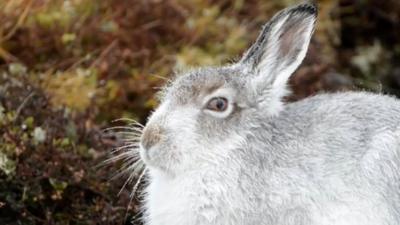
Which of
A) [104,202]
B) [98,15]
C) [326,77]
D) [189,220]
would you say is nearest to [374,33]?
[326,77]

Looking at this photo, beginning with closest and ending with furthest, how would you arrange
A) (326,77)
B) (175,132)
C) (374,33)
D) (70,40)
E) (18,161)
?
(175,132), (18,161), (70,40), (326,77), (374,33)

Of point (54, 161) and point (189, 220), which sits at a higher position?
point (54, 161)

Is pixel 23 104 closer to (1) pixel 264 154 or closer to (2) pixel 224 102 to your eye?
(2) pixel 224 102

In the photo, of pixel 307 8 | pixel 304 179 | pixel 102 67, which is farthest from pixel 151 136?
pixel 102 67

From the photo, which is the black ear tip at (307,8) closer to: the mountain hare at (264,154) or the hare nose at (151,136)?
the mountain hare at (264,154)

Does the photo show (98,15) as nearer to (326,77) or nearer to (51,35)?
(51,35)

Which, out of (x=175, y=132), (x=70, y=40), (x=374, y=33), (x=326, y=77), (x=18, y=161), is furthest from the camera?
(x=374, y=33)
